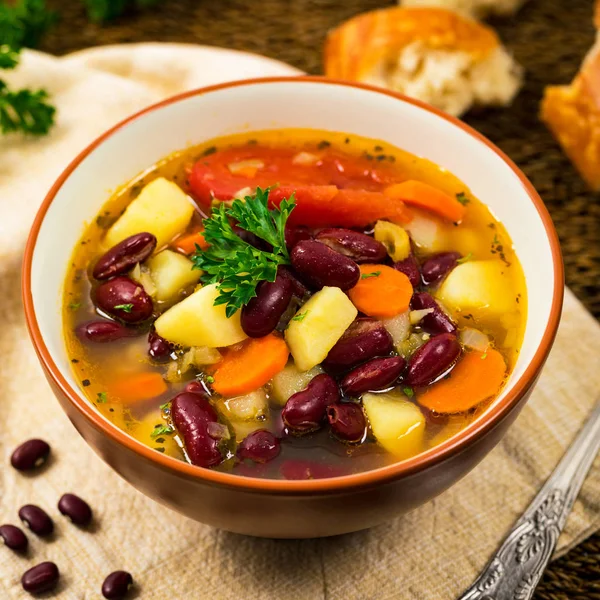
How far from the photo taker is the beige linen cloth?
255 centimetres

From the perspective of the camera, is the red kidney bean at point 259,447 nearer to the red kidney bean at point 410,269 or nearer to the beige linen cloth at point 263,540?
the beige linen cloth at point 263,540

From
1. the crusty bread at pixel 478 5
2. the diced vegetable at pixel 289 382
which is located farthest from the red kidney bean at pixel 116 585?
the crusty bread at pixel 478 5

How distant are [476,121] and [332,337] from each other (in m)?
2.45

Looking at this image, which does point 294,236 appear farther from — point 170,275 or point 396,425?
point 396,425

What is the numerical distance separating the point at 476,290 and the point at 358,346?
1.65ft

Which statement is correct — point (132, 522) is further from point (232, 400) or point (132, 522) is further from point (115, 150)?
point (115, 150)

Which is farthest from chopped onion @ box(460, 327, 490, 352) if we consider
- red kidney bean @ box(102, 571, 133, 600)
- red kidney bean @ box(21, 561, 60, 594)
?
red kidney bean @ box(21, 561, 60, 594)

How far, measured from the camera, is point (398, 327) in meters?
2.48

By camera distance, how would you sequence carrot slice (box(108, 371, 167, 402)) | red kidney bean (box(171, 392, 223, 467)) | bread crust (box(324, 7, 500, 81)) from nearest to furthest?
red kidney bean (box(171, 392, 223, 467)) < carrot slice (box(108, 371, 167, 402)) < bread crust (box(324, 7, 500, 81))

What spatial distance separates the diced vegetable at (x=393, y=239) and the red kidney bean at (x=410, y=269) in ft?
0.07

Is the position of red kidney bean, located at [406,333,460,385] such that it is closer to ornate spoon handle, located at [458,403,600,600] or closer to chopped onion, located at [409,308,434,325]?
chopped onion, located at [409,308,434,325]

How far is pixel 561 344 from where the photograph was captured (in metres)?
3.17

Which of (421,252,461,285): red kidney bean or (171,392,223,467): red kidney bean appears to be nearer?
(171,392,223,467): red kidney bean

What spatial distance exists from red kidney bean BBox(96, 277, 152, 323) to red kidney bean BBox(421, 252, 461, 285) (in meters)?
0.86
